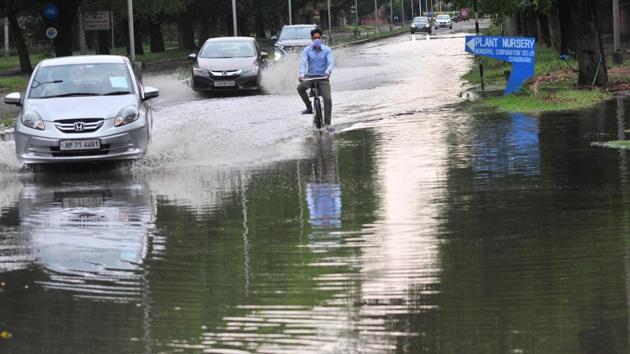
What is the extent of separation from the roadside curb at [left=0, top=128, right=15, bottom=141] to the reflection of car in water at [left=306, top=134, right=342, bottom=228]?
6.92 meters

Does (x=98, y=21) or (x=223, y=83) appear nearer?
(x=223, y=83)

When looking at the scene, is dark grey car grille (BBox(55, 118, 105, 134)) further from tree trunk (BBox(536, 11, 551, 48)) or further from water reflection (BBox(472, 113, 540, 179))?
tree trunk (BBox(536, 11, 551, 48))

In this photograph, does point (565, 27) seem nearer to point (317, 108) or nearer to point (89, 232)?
point (317, 108)

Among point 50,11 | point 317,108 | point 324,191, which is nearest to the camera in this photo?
point 324,191

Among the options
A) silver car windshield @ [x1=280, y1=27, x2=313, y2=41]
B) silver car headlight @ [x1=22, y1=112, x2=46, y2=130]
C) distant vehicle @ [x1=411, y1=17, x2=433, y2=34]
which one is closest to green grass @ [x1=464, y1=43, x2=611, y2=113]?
silver car headlight @ [x1=22, y1=112, x2=46, y2=130]

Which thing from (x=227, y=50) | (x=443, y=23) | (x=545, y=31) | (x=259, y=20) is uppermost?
(x=259, y=20)

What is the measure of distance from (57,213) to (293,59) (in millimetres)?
27272

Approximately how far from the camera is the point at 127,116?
16.0m

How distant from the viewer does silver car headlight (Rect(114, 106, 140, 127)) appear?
1585cm

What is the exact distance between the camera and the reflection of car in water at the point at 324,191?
10.8m

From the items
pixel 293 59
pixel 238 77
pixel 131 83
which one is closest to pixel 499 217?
pixel 131 83

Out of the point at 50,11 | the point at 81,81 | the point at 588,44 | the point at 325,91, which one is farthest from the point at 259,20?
the point at 81,81

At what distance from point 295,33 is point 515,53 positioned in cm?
1891

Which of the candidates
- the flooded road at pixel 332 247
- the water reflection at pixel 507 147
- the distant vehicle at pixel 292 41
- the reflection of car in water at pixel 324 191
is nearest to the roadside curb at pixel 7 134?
the flooded road at pixel 332 247
